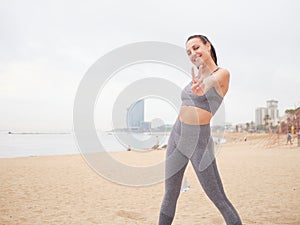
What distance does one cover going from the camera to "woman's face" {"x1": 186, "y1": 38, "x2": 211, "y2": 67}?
2.18 metres

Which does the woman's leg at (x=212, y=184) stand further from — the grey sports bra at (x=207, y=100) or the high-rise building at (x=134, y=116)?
the high-rise building at (x=134, y=116)

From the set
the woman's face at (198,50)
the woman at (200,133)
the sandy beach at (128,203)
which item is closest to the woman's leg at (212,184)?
the woman at (200,133)

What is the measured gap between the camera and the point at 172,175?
7.30 ft

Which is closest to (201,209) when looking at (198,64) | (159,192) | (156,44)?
(159,192)

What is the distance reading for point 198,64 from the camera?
2238mm

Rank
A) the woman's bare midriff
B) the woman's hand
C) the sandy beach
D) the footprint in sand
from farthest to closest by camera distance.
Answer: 1. the footprint in sand
2. the sandy beach
3. the woman's bare midriff
4. the woman's hand

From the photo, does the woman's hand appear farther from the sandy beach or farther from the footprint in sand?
the footprint in sand

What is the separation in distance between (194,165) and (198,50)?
0.86m

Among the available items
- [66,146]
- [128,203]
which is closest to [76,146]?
[66,146]

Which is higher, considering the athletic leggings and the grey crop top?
the grey crop top

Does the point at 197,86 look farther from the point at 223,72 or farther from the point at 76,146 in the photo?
the point at 76,146

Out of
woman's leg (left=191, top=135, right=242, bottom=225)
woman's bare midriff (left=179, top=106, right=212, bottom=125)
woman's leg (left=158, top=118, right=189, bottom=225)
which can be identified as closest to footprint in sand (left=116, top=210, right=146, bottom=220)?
woman's leg (left=158, top=118, right=189, bottom=225)

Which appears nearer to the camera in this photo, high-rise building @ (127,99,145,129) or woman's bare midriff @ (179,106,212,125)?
woman's bare midriff @ (179,106,212,125)

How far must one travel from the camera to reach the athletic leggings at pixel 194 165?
2.12 metres
